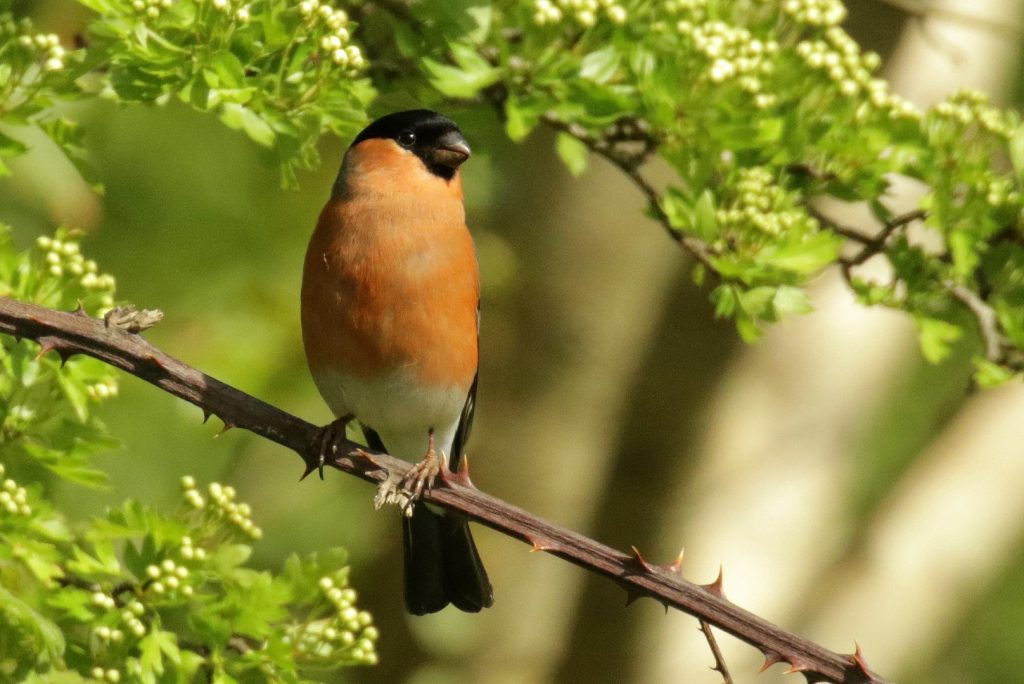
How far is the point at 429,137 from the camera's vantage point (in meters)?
4.39

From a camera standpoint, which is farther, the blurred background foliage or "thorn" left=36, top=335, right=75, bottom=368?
the blurred background foliage

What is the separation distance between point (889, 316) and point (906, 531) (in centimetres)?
119

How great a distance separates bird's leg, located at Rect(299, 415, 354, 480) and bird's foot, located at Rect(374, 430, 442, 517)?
0.47 feet

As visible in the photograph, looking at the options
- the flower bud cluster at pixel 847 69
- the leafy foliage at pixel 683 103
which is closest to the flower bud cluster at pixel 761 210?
the leafy foliage at pixel 683 103

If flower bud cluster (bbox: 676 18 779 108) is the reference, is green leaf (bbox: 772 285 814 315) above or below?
below

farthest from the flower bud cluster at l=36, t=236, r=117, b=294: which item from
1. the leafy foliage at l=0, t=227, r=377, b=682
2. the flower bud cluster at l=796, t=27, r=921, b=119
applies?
the flower bud cluster at l=796, t=27, r=921, b=119

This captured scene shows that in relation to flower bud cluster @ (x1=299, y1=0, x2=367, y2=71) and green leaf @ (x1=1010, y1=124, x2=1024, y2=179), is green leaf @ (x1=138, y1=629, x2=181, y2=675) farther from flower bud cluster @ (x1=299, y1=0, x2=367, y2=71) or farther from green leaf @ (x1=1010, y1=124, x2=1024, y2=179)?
green leaf @ (x1=1010, y1=124, x2=1024, y2=179)

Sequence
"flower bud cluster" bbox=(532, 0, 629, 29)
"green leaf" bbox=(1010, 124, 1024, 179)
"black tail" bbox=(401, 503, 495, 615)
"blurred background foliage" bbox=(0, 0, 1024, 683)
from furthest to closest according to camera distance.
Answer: "blurred background foliage" bbox=(0, 0, 1024, 683), "black tail" bbox=(401, 503, 495, 615), "green leaf" bbox=(1010, 124, 1024, 179), "flower bud cluster" bbox=(532, 0, 629, 29)

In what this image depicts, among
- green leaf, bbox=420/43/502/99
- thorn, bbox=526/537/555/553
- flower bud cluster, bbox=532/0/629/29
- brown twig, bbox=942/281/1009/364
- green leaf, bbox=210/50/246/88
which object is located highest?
flower bud cluster, bbox=532/0/629/29

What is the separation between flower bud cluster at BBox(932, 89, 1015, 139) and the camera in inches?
148

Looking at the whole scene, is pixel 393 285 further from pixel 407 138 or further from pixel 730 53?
pixel 730 53

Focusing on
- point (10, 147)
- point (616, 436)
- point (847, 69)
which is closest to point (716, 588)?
point (847, 69)

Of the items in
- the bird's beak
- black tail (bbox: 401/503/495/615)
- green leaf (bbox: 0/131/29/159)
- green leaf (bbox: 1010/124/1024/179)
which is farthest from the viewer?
black tail (bbox: 401/503/495/615)

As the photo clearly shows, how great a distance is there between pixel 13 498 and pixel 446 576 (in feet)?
6.31
